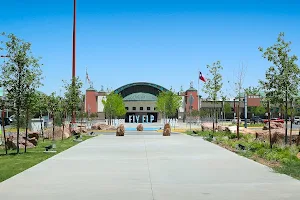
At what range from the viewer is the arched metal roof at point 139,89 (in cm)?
12838


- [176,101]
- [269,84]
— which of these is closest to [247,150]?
[269,84]

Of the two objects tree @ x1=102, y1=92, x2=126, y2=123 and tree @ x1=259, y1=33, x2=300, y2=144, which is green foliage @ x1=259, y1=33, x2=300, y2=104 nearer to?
tree @ x1=259, y1=33, x2=300, y2=144

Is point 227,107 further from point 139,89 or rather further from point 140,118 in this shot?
point 139,89

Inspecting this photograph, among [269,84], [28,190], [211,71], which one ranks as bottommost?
[28,190]

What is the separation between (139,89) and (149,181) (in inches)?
4741

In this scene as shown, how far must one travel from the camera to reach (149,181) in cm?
1160

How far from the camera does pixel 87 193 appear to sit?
386 inches

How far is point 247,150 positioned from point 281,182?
9.34 meters

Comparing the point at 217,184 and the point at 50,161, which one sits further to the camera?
the point at 50,161

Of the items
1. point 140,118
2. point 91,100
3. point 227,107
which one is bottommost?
point 140,118

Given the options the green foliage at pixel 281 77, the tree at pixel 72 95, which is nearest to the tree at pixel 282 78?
the green foliage at pixel 281 77

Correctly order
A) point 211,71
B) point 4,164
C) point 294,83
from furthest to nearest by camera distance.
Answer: point 211,71
point 294,83
point 4,164

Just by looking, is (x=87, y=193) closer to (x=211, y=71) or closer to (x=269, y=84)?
(x=269, y=84)

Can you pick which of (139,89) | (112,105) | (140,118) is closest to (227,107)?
(140,118)
